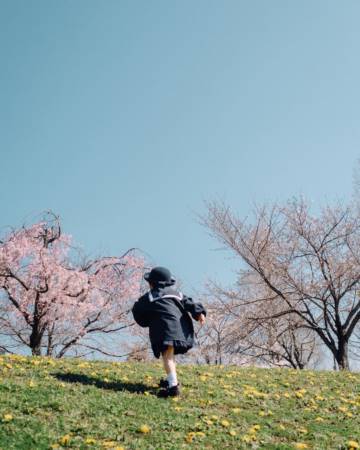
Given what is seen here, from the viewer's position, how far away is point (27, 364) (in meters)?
9.97

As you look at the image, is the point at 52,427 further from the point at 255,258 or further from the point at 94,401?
the point at 255,258

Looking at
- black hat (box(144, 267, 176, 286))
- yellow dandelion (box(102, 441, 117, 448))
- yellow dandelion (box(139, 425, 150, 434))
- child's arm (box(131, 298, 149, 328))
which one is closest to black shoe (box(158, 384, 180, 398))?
child's arm (box(131, 298, 149, 328))

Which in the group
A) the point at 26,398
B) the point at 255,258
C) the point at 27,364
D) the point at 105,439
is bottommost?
the point at 105,439

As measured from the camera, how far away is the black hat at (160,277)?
8617 mm

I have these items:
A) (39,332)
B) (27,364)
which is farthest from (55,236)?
(27,364)

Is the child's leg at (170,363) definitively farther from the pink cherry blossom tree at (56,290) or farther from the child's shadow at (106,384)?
the pink cherry blossom tree at (56,290)

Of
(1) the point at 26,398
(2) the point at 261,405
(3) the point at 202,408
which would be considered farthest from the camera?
(2) the point at 261,405

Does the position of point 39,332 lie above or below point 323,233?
below

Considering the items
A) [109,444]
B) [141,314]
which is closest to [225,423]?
[109,444]

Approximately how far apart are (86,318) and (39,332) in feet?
13.0

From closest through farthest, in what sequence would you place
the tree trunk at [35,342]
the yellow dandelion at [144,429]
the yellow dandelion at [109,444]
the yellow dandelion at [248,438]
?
the yellow dandelion at [109,444]
the yellow dandelion at [144,429]
the yellow dandelion at [248,438]
the tree trunk at [35,342]

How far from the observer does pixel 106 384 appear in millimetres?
8547

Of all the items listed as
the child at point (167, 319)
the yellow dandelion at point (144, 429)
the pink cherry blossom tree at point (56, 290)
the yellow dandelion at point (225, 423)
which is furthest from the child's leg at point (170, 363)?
the pink cherry blossom tree at point (56, 290)

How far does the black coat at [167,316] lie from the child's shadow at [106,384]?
0.81 meters
